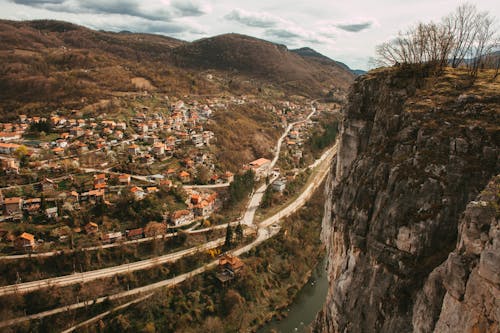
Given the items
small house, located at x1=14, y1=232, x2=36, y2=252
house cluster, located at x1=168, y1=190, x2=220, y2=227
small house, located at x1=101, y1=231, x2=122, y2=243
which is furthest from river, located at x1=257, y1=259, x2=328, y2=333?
small house, located at x1=14, y1=232, x2=36, y2=252

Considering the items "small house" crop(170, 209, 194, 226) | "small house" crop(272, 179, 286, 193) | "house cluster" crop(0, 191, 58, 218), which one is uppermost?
"small house" crop(272, 179, 286, 193)

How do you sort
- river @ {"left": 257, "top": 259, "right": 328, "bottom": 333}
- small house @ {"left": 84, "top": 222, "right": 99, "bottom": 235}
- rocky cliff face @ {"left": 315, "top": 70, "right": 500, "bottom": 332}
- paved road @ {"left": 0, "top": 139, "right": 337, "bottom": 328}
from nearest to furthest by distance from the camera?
rocky cliff face @ {"left": 315, "top": 70, "right": 500, "bottom": 332}, paved road @ {"left": 0, "top": 139, "right": 337, "bottom": 328}, river @ {"left": 257, "top": 259, "right": 328, "bottom": 333}, small house @ {"left": 84, "top": 222, "right": 99, "bottom": 235}

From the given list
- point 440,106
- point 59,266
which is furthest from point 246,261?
point 440,106

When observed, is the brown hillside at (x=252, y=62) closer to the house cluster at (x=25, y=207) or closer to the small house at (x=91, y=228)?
the small house at (x=91, y=228)

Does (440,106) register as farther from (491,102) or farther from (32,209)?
(32,209)

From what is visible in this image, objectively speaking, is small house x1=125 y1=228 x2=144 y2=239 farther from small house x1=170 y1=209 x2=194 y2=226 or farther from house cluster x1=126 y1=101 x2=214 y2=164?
house cluster x1=126 y1=101 x2=214 y2=164

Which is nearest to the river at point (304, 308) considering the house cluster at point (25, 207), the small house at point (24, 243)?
the small house at point (24, 243)

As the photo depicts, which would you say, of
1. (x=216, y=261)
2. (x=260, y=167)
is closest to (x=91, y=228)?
(x=216, y=261)
